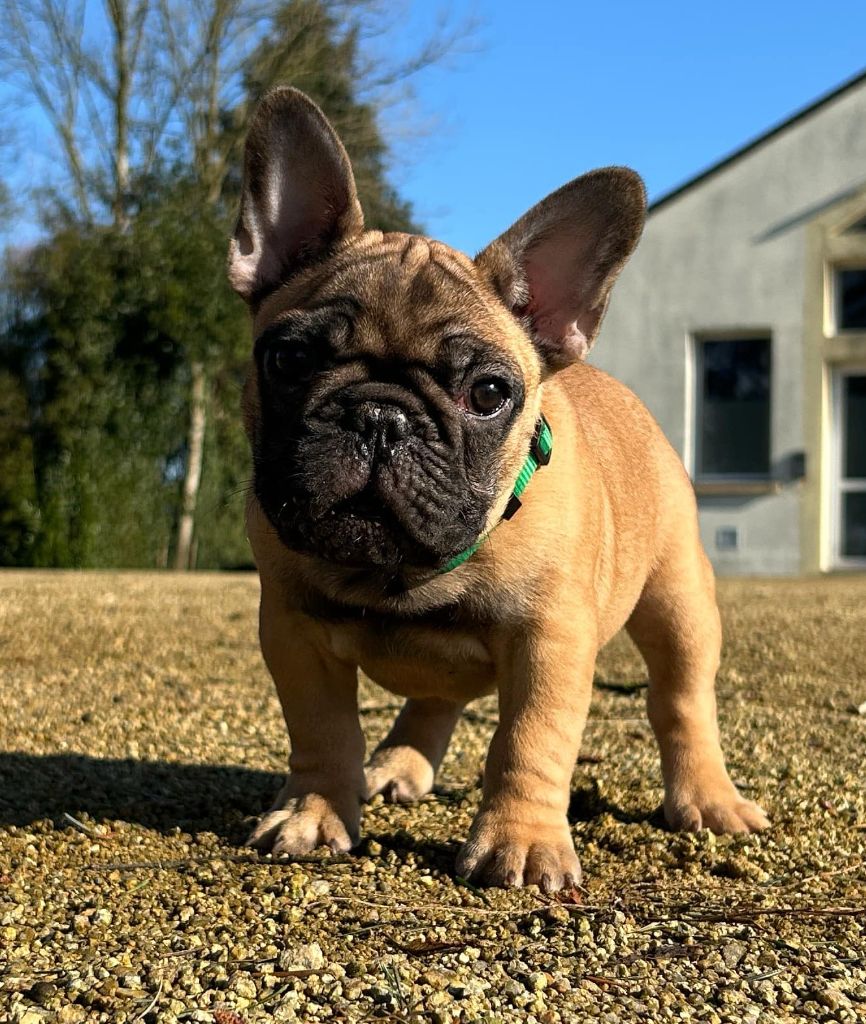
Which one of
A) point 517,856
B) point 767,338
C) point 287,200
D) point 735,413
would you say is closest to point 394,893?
point 517,856

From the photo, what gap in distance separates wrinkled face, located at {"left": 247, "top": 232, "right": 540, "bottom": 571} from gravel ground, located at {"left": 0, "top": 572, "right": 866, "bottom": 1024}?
785mm

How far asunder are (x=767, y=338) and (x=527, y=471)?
14354 millimetres

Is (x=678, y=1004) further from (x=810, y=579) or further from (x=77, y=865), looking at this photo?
(x=810, y=579)

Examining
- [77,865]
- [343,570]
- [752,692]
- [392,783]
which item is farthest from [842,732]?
[77,865]

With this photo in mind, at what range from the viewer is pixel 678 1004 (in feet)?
7.45

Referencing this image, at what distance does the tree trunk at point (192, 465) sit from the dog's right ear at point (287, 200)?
13015mm

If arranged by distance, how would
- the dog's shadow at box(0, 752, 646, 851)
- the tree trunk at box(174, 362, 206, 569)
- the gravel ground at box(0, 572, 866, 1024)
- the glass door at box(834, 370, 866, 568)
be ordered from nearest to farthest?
the gravel ground at box(0, 572, 866, 1024) → the dog's shadow at box(0, 752, 646, 851) → the tree trunk at box(174, 362, 206, 569) → the glass door at box(834, 370, 866, 568)

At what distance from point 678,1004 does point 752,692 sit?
382cm

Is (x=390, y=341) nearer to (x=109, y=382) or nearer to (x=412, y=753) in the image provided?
(x=412, y=753)

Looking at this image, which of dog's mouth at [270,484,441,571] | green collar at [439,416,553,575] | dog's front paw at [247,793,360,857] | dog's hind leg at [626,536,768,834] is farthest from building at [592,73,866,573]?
dog's mouth at [270,484,441,571]

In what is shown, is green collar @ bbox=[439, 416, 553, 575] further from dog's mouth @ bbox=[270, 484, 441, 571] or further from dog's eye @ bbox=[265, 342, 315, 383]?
dog's eye @ bbox=[265, 342, 315, 383]

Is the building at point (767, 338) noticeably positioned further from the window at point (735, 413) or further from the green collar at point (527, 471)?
the green collar at point (527, 471)

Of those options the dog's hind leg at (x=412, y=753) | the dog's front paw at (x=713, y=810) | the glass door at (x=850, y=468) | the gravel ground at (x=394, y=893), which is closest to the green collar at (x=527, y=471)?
the gravel ground at (x=394, y=893)

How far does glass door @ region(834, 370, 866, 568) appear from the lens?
642 inches
